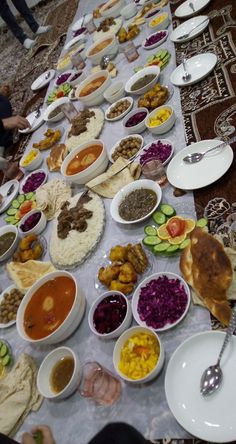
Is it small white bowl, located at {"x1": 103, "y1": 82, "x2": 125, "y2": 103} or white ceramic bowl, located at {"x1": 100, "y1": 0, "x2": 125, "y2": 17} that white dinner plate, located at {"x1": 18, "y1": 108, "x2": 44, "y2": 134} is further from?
white ceramic bowl, located at {"x1": 100, "y1": 0, "x2": 125, "y2": 17}

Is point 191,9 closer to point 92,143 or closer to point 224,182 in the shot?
point 92,143

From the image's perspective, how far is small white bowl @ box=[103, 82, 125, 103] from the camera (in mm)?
2975

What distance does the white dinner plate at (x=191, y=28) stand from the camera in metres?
3.01

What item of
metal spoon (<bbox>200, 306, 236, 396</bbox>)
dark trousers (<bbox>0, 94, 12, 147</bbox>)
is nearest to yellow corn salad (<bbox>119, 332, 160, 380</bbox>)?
metal spoon (<bbox>200, 306, 236, 396</bbox>)

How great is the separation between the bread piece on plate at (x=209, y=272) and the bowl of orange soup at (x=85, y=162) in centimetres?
102

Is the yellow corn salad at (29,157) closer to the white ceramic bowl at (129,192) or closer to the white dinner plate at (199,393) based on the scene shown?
the white ceramic bowl at (129,192)

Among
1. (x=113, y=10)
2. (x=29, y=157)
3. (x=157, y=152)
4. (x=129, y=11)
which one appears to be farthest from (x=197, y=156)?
(x=113, y=10)

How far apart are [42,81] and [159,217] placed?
2.94 m

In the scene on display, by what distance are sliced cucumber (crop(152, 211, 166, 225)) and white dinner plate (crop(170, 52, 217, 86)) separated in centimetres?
117

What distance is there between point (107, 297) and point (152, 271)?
0.82 ft

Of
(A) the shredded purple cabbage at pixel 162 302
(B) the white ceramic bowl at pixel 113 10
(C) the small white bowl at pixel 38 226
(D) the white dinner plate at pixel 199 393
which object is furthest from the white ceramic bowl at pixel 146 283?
(B) the white ceramic bowl at pixel 113 10

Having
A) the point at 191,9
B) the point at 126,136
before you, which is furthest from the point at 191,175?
the point at 191,9

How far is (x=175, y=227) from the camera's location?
179 cm

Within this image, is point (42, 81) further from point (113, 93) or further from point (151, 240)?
point (151, 240)
